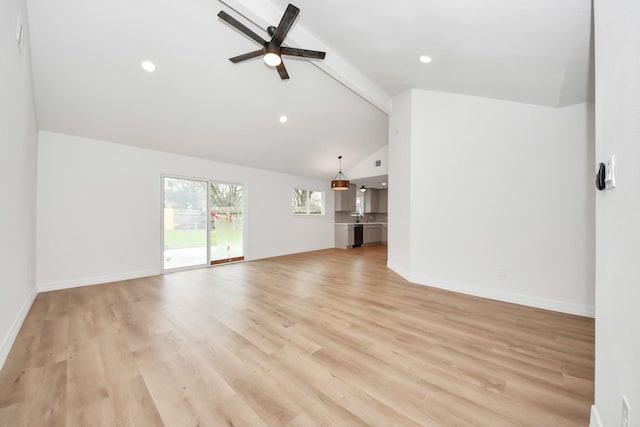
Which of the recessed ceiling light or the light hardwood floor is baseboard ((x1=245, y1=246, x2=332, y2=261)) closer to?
the light hardwood floor

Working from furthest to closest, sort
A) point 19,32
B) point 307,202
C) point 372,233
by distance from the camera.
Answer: point 372,233 < point 307,202 < point 19,32

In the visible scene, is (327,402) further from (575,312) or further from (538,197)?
(538,197)

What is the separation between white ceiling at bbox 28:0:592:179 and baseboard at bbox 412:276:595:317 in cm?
246

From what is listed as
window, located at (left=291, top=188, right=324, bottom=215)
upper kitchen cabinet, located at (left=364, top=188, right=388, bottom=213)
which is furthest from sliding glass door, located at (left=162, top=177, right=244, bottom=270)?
upper kitchen cabinet, located at (left=364, top=188, right=388, bottom=213)

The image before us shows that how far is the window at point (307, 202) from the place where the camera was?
26.5ft

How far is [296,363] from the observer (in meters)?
2.00

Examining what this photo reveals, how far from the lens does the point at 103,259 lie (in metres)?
4.38

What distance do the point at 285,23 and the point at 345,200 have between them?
7.14m

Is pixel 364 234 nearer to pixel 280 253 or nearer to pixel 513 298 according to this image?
pixel 280 253

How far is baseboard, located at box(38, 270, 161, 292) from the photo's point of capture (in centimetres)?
389

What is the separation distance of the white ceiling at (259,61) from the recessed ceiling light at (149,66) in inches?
2.6
